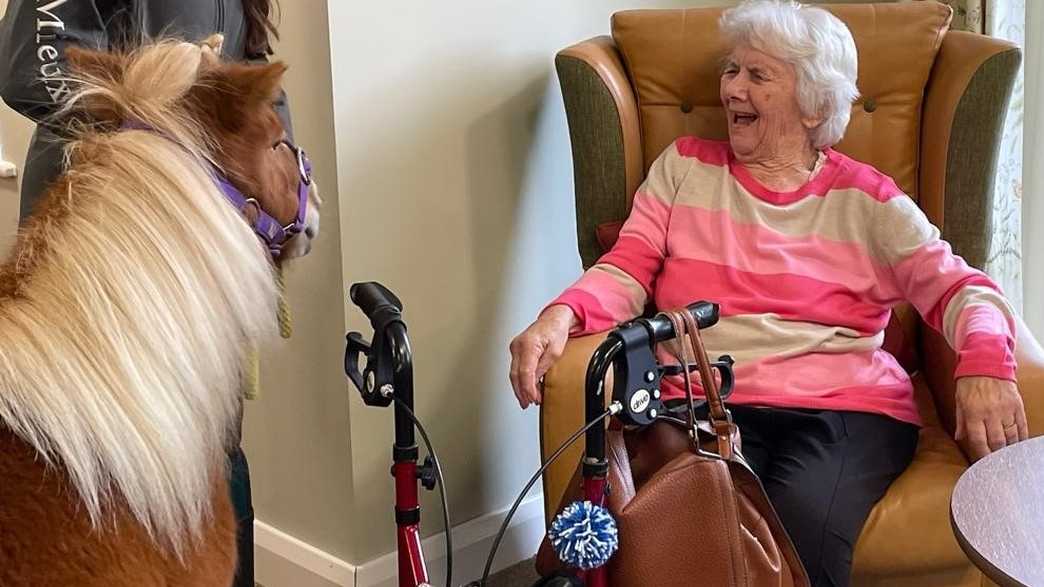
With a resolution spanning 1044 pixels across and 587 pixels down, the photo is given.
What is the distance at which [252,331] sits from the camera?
3.44ft

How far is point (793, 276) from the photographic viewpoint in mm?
1855

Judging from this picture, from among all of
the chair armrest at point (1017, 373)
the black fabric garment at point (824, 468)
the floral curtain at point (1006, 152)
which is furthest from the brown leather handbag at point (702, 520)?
the floral curtain at point (1006, 152)

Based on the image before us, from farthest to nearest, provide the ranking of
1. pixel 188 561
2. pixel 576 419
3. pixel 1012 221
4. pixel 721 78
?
pixel 1012 221 < pixel 721 78 < pixel 576 419 < pixel 188 561

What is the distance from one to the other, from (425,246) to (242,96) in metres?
1.04

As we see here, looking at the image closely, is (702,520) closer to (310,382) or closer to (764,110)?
(764,110)

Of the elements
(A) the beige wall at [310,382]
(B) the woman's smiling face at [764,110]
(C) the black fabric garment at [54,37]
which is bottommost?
(A) the beige wall at [310,382]

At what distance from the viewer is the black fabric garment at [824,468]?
1.60 meters

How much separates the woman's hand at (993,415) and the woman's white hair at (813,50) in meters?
0.59

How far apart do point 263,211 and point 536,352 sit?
0.62m

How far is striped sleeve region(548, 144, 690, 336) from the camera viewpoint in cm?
181

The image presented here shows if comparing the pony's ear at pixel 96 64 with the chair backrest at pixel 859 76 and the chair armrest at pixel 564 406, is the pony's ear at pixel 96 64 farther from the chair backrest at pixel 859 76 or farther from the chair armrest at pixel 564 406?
the chair backrest at pixel 859 76

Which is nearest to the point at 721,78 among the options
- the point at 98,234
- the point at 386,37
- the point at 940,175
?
the point at 940,175

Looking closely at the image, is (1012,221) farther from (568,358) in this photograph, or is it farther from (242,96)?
(242,96)

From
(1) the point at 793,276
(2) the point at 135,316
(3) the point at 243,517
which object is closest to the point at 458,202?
(1) the point at 793,276
